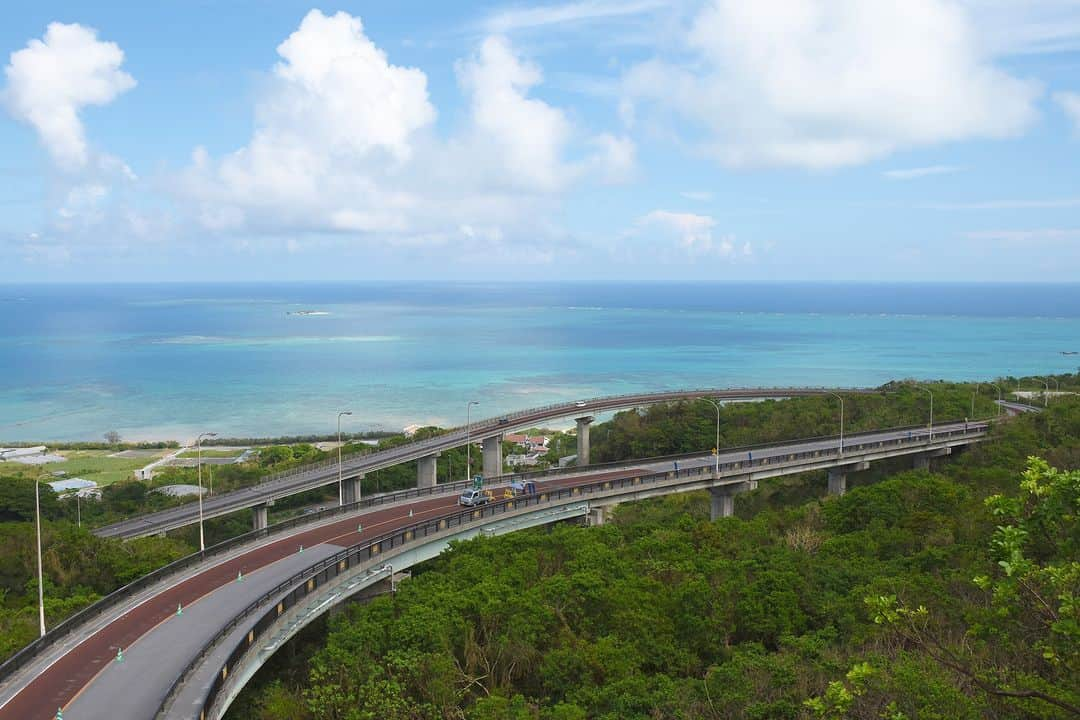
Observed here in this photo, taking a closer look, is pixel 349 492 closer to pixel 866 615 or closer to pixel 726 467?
pixel 726 467

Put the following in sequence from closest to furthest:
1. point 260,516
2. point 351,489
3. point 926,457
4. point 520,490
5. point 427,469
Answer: point 520,490 → point 260,516 → point 351,489 → point 427,469 → point 926,457

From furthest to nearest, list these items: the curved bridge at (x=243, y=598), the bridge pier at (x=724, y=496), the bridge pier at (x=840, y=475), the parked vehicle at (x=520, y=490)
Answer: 1. the bridge pier at (x=840, y=475)
2. the bridge pier at (x=724, y=496)
3. the parked vehicle at (x=520, y=490)
4. the curved bridge at (x=243, y=598)

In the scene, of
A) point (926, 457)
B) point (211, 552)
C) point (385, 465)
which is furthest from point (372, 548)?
point (926, 457)

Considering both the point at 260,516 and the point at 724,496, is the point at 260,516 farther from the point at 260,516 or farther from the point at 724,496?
the point at 724,496

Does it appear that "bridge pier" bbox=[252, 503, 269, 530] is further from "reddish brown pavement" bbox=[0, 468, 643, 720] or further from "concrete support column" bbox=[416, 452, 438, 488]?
"concrete support column" bbox=[416, 452, 438, 488]

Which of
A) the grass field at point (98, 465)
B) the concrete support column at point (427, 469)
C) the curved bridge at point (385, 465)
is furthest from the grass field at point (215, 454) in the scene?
the concrete support column at point (427, 469)

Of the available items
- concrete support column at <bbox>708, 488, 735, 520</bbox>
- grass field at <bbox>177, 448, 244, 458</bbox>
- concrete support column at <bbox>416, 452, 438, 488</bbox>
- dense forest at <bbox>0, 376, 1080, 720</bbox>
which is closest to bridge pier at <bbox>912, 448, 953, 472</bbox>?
concrete support column at <bbox>708, 488, 735, 520</bbox>

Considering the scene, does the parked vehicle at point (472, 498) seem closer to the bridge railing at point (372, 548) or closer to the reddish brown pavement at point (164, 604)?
the reddish brown pavement at point (164, 604)
